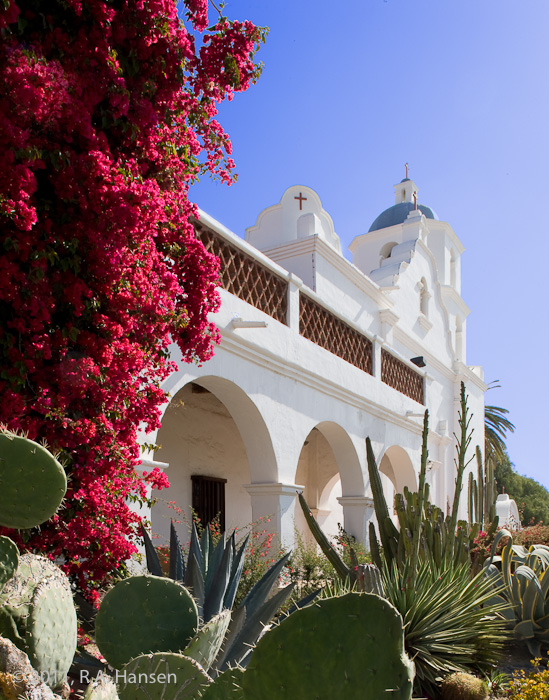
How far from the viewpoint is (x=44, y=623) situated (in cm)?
237

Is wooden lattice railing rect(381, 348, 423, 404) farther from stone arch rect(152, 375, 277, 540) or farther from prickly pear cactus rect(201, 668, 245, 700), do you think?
prickly pear cactus rect(201, 668, 245, 700)

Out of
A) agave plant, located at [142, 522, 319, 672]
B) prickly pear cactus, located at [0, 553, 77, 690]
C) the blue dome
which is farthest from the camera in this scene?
the blue dome

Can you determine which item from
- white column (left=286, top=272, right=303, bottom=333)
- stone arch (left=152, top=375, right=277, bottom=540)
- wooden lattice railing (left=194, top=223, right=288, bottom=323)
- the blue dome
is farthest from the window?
the blue dome

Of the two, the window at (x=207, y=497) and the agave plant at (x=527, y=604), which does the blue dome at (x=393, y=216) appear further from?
the agave plant at (x=527, y=604)

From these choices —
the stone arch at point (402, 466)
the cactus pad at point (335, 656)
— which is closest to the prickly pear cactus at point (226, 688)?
the cactus pad at point (335, 656)

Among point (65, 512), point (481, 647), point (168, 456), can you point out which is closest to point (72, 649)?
point (65, 512)

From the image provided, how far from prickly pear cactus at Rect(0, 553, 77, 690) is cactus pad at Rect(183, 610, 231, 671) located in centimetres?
47

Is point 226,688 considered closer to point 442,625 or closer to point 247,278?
point 442,625

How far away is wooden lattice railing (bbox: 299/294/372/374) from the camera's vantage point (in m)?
9.63

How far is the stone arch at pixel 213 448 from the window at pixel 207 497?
0.06 feet

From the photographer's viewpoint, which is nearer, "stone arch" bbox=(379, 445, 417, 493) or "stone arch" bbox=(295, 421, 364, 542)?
"stone arch" bbox=(379, 445, 417, 493)

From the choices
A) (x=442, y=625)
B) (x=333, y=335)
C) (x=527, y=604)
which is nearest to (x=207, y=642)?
(x=442, y=625)

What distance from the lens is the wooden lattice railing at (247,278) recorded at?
7.28 m

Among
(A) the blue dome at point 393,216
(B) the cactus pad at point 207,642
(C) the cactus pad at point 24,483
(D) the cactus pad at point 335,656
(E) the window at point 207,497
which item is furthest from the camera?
(A) the blue dome at point 393,216
